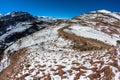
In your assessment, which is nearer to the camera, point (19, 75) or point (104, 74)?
point (104, 74)

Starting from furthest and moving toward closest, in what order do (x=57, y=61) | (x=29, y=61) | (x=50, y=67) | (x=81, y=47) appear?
1. (x=81, y=47)
2. (x=29, y=61)
3. (x=57, y=61)
4. (x=50, y=67)

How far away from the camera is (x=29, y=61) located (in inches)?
1142

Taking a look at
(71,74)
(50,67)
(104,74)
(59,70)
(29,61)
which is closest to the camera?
(104,74)

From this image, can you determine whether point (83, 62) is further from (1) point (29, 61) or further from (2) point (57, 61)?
(1) point (29, 61)

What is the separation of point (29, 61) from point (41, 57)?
239 cm

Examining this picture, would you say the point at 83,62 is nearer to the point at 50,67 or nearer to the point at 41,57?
the point at 50,67

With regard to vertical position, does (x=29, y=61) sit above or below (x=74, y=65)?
above

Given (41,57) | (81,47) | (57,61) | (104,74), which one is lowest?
(104,74)

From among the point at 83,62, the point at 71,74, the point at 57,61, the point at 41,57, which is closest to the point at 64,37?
the point at 41,57

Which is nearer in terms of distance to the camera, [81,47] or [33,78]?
[33,78]

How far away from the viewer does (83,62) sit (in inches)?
952

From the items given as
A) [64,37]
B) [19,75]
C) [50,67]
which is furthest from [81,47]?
[19,75]

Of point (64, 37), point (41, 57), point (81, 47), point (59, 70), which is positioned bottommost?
point (59, 70)

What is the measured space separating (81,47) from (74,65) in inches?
614
